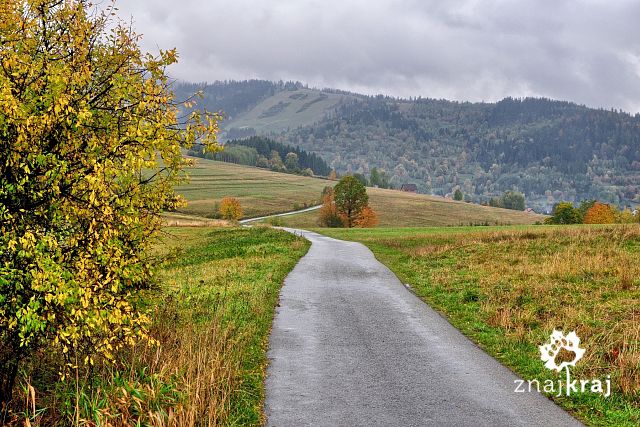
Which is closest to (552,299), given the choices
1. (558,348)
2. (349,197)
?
(558,348)

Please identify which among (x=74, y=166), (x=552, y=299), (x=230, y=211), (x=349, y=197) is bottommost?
(x=230, y=211)

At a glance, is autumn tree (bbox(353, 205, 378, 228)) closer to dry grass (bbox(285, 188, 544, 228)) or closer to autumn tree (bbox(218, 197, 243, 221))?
dry grass (bbox(285, 188, 544, 228))

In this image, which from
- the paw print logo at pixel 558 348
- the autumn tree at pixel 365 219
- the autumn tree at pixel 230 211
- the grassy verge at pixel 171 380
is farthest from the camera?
the autumn tree at pixel 230 211

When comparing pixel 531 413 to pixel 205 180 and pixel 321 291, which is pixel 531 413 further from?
pixel 205 180

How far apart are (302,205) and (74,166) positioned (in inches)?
5553

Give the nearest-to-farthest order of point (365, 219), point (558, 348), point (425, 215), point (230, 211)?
point (558, 348) < point (365, 219) < point (230, 211) < point (425, 215)

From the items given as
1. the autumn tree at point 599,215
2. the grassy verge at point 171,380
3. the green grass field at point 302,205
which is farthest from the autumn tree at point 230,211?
the grassy verge at point 171,380

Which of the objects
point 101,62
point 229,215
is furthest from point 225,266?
point 229,215

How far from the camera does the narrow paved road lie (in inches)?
339

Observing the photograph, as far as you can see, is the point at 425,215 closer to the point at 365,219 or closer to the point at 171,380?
the point at 365,219

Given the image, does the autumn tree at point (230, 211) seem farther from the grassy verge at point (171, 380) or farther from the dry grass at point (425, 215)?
the grassy verge at point (171, 380)

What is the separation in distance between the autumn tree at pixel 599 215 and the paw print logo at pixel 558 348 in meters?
108

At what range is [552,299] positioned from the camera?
16.1m

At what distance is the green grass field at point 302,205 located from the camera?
131 meters
